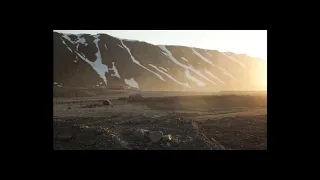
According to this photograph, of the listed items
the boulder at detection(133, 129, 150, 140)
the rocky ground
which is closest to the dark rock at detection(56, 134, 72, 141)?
the rocky ground

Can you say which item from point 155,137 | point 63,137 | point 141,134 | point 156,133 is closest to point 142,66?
point 63,137

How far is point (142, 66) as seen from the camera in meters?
92.6

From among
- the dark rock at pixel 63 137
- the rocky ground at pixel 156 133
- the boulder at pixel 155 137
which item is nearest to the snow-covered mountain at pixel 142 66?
the rocky ground at pixel 156 133

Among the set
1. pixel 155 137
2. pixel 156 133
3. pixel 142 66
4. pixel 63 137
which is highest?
pixel 142 66

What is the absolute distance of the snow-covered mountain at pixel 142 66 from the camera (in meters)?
78.7

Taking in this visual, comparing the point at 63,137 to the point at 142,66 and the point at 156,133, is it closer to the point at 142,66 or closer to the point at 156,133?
the point at 156,133

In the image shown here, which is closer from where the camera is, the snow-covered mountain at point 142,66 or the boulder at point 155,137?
the boulder at point 155,137

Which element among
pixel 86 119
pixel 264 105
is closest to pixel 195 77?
pixel 264 105

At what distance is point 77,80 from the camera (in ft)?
239

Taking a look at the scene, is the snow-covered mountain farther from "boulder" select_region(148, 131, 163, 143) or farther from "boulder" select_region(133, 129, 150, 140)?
"boulder" select_region(148, 131, 163, 143)

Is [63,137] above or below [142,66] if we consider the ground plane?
below

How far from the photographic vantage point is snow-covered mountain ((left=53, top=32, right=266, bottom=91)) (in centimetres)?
7869

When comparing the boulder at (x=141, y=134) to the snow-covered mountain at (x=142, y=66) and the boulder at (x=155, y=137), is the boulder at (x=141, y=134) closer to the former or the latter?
the boulder at (x=155, y=137)
